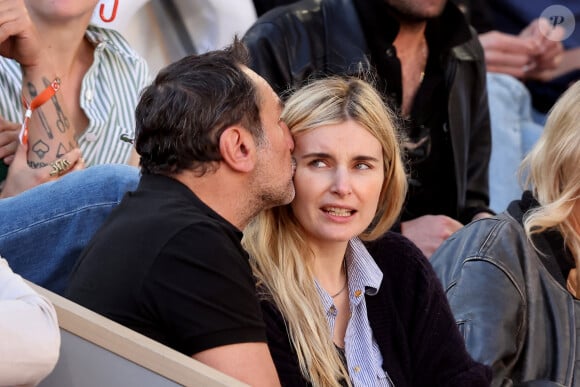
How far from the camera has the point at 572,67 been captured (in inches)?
214

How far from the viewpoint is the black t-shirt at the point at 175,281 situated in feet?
7.45

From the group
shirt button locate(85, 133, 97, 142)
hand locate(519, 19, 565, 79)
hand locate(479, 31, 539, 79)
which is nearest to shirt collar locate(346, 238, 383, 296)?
shirt button locate(85, 133, 97, 142)

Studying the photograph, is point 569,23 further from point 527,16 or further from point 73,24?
point 73,24

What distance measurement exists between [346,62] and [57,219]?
1631 millimetres

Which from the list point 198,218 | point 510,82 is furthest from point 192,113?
point 510,82

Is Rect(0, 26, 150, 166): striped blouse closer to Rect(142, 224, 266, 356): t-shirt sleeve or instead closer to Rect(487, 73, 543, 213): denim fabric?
Rect(142, 224, 266, 356): t-shirt sleeve

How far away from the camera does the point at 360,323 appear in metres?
2.80

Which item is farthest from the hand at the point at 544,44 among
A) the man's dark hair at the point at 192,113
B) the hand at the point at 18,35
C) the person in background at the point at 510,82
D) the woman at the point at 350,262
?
the man's dark hair at the point at 192,113

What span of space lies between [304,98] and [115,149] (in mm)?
736

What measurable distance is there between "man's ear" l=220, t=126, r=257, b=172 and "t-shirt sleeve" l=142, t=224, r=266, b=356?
0.26 m

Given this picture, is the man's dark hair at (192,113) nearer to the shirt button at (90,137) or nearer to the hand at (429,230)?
the shirt button at (90,137)

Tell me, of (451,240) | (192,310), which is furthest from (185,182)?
(451,240)

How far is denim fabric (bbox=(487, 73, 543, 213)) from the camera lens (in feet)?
16.8

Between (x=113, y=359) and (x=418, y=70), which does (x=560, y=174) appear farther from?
(x=113, y=359)
